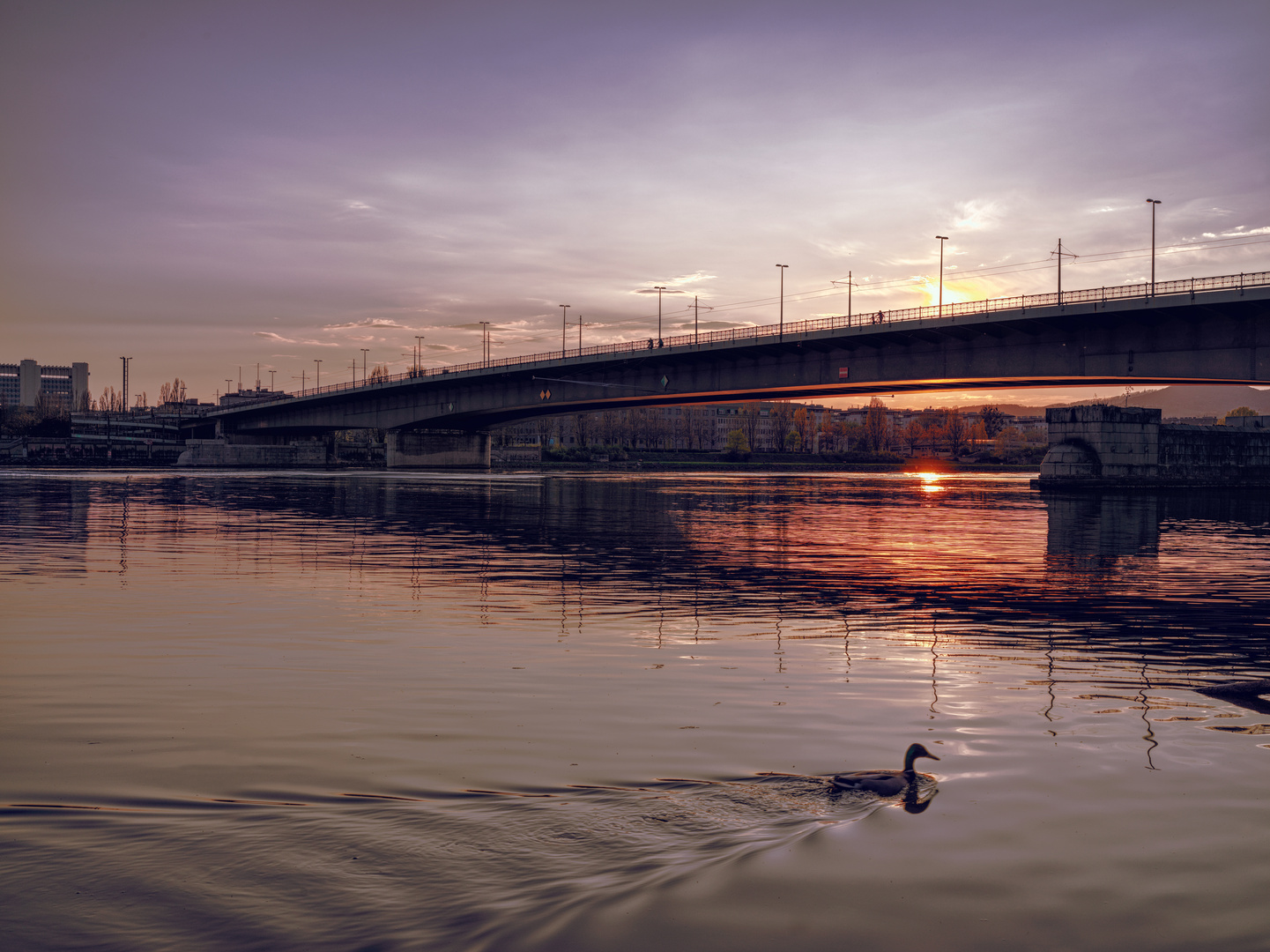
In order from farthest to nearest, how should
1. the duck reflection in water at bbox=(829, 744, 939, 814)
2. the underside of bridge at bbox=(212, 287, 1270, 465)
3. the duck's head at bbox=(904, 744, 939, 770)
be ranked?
1. the underside of bridge at bbox=(212, 287, 1270, 465)
2. the duck's head at bbox=(904, 744, 939, 770)
3. the duck reflection in water at bbox=(829, 744, 939, 814)

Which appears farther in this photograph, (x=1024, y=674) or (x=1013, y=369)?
(x=1013, y=369)

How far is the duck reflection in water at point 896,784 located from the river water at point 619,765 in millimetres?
90

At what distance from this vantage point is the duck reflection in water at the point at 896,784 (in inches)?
290

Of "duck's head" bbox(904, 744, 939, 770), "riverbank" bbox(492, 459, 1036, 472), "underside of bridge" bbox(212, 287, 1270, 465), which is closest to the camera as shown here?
"duck's head" bbox(904, 744, 939, 770)

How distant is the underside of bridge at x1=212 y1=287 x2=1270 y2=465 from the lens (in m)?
54.6

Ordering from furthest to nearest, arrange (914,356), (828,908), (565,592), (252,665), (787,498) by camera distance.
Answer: (914,356) → (787,498) → (565,592) → (252,665) → (828,908)

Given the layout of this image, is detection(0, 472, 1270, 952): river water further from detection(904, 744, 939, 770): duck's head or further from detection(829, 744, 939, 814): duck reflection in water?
detection(904, 744, 939, 770): duck's head

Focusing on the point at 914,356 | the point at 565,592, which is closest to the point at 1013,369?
the point at 914,356

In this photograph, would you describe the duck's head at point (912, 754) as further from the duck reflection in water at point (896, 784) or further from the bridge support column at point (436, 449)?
the bridge support column at point (436, 449)

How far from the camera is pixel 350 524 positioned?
1398 inches

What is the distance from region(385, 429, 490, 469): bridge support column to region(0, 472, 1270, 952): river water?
11064cm

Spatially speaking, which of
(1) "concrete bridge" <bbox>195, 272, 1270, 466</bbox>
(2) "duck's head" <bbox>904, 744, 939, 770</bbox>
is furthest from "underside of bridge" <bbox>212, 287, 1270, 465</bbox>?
(2) "duck's head" <bbox>904, 744, 939, 770</bbox>

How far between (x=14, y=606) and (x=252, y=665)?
706cm

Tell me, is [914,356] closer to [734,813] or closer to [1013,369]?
[1013,369]
